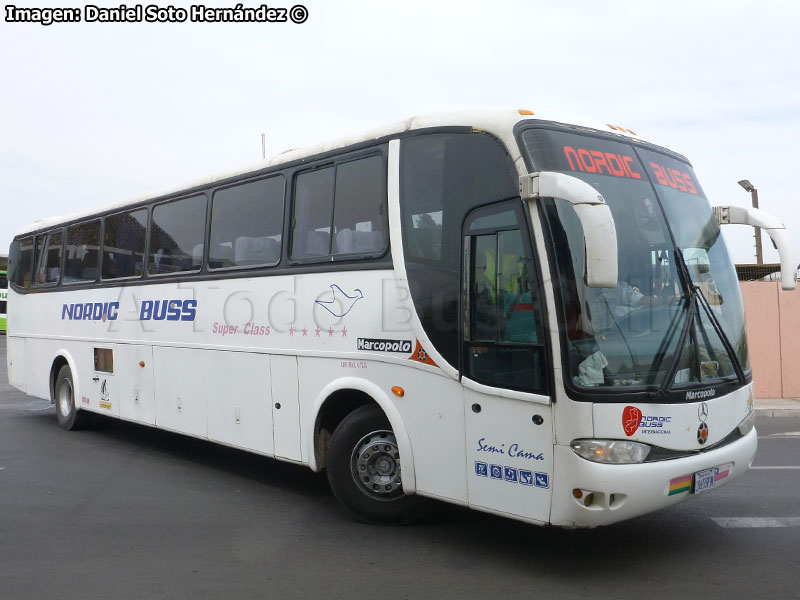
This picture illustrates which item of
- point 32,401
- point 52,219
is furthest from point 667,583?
point 32,401

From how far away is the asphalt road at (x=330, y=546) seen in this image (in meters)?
4.84

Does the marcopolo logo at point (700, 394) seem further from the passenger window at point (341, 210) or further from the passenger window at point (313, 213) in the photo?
the passenger window at point (313, 213)

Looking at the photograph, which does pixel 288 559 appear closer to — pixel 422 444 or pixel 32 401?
pixel 422 444

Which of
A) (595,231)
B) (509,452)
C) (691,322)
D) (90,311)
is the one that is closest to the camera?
(595,231)

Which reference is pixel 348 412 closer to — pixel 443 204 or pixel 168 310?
pixel 443 204

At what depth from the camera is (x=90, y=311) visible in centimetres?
1065

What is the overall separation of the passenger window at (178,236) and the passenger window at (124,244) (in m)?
0.31

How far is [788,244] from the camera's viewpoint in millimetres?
6020

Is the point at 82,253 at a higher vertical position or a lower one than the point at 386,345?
higher

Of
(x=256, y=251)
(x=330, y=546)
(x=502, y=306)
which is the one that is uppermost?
(x=256, y=251)

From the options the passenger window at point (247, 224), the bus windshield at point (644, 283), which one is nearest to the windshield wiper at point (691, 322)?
the bus windshield at point (644, 283)

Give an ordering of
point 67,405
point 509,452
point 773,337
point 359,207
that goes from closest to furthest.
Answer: point 509,452, point 359,207, point 67,405, point 773,337

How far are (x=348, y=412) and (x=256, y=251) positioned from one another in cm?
193

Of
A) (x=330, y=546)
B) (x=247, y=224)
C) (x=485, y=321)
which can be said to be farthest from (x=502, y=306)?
(x=247, y=224)
